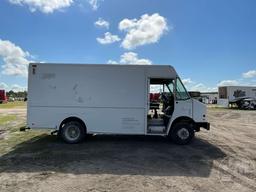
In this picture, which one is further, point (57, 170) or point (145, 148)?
point (145, 148)

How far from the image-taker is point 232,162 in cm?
787

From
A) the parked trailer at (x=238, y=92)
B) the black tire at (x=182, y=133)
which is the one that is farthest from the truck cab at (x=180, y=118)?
the parked trailer at (x=238, y=92)

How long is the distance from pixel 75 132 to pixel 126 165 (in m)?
3.47

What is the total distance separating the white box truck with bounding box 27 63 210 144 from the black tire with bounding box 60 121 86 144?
4 centimetres

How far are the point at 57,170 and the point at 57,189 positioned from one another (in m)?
1.29

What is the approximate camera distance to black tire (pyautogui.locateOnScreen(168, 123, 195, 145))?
10141 mm

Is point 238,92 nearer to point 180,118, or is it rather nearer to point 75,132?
point 180,118

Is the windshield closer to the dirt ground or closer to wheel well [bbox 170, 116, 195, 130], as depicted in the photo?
wheel well [bbox 170, 116, 195, 130]

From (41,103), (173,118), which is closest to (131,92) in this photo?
(173,118)

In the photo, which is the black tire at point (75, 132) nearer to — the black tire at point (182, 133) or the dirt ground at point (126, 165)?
the dirt ground at point (126, 165)

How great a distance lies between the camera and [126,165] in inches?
289

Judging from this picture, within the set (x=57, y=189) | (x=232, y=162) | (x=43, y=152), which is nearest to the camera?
(x=57, y=189)

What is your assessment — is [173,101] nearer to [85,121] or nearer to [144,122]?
[144,122]

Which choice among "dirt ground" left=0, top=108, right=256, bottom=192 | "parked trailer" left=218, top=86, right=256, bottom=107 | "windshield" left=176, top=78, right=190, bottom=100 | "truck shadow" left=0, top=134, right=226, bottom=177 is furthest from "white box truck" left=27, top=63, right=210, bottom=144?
"parked trailer" left=218, top=86, right=256, bottom=107
